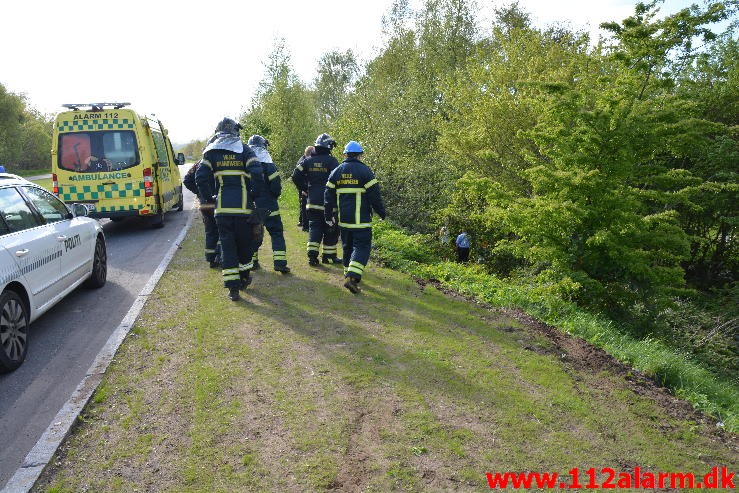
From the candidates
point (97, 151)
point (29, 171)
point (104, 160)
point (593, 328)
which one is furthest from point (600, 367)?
point (29, 171)

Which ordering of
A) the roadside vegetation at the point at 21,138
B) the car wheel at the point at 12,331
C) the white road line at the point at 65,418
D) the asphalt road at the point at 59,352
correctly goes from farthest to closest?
the roadside vegetation at the point at 21,138, the car wheel at the point at 12,331, the asphalt road at the point at 59,352, the white road line at the point at 65,418

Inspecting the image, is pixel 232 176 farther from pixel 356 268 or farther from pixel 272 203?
pixel 356 268

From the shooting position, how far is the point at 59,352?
5.26 metres

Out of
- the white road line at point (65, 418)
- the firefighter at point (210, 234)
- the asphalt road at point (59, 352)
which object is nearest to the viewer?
the white road line at point (65, 418)

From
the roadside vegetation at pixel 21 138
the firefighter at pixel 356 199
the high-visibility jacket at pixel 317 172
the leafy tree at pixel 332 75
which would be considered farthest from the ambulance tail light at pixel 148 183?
the roadside vegetation at pixel 21 138

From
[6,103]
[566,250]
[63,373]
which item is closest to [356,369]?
[63,373]

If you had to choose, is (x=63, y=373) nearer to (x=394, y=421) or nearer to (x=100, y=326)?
(x=100, y=326)

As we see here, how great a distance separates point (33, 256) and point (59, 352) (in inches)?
39.7

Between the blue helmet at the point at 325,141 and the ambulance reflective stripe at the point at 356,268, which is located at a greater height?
the blue helmet at the point at 325,141

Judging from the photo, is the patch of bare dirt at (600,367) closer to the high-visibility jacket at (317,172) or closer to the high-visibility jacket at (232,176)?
the high-visibility jacket at (232,176)

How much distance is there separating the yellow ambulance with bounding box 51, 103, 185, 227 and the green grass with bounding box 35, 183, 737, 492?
6.33m

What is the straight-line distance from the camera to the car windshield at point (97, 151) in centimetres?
1114

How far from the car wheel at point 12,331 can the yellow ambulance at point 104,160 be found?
21.6ft

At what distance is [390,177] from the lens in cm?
1418
